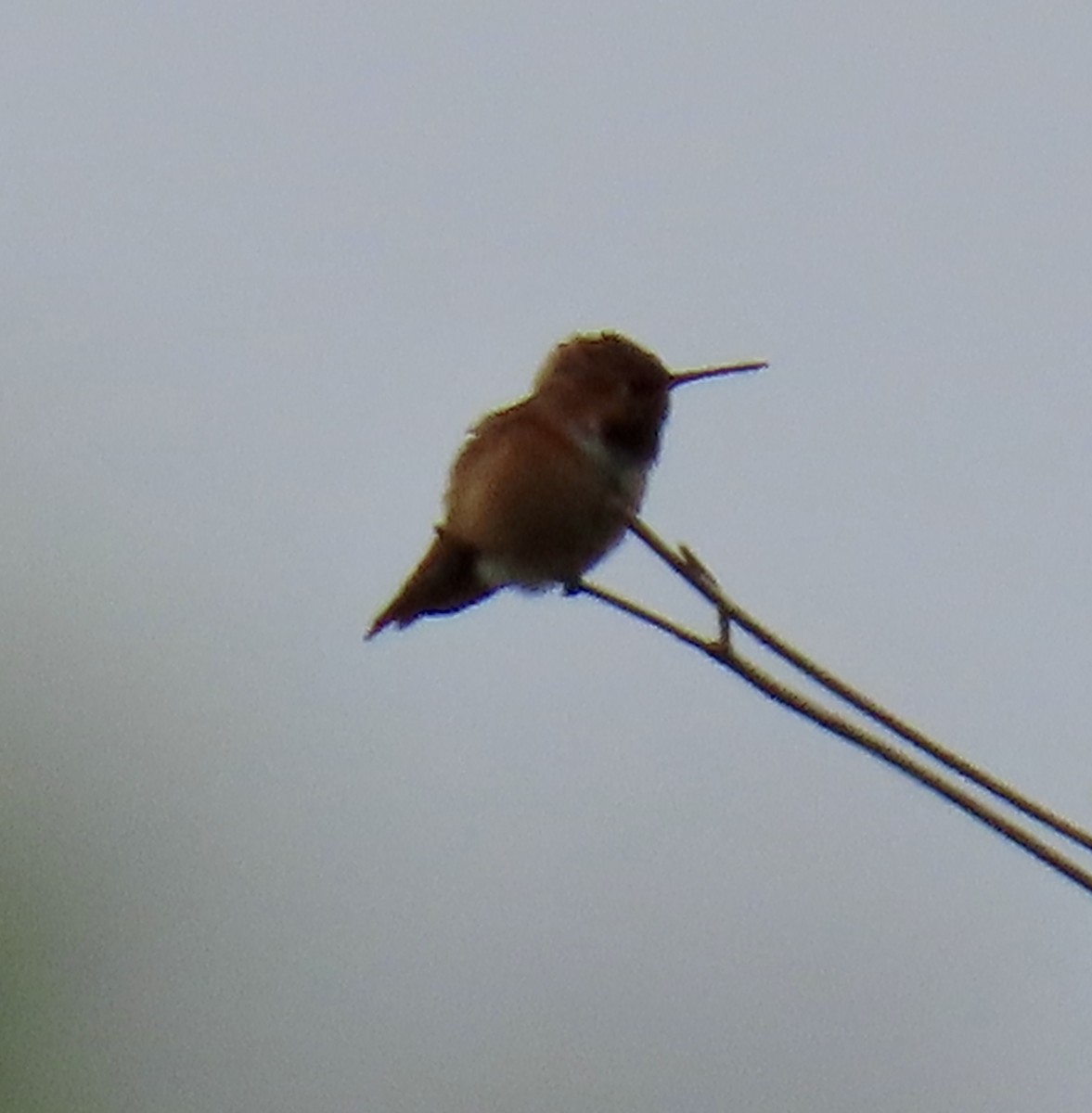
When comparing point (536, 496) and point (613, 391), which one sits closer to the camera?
point (536, 496)

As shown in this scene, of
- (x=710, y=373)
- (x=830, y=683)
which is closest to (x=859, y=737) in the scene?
(x=830, y=683)

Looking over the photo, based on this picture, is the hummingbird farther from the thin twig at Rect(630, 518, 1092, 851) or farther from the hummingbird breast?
the thin twig at Rect(630, 518, 1092, 851)

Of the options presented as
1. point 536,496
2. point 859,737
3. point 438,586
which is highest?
point 536,496

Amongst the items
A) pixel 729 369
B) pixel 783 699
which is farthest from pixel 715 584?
pixel 729 369

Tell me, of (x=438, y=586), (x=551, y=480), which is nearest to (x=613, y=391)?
(x=551, y=480)

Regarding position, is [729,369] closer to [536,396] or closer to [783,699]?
[536,396]

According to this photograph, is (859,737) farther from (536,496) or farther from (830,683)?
(536,496)

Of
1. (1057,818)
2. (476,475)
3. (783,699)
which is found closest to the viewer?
(1057,818)

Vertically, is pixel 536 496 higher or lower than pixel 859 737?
higher
